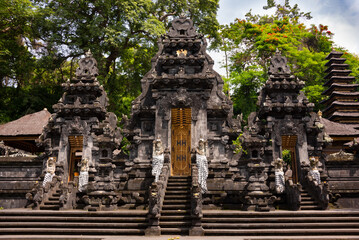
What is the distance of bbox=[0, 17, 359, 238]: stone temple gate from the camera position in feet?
40.6

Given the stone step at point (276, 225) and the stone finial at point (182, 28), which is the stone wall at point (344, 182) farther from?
the stone finial at point (182, 28)

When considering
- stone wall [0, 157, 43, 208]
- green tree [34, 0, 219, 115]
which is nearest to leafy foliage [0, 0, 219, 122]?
green tree [34, 0, 219, 115]

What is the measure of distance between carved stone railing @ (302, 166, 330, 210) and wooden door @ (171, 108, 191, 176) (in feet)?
19.3

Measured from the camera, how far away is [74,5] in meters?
24.0

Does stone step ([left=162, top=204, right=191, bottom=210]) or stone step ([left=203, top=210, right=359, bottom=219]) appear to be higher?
stone step ([left=162, top=204, right=191, bottom=210])

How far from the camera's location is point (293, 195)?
38.7 ft

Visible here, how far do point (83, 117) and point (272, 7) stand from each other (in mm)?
27523

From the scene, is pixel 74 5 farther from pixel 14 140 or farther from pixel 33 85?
pixel 14 140

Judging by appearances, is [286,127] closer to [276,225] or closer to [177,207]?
[276,225]

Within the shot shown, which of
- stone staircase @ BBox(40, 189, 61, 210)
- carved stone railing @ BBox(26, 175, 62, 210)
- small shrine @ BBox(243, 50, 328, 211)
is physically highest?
small shrine @ BBox(243, 50, 328, 211)

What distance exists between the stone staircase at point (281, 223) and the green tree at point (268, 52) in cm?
1671

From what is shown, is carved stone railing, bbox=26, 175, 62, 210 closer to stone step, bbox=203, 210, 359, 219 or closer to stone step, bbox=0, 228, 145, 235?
stone step, bbox=0, 228, 145, 235

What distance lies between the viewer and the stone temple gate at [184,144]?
12.4 meters

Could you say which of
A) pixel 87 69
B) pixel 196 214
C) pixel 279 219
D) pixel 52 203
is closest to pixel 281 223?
pixel 279 219
